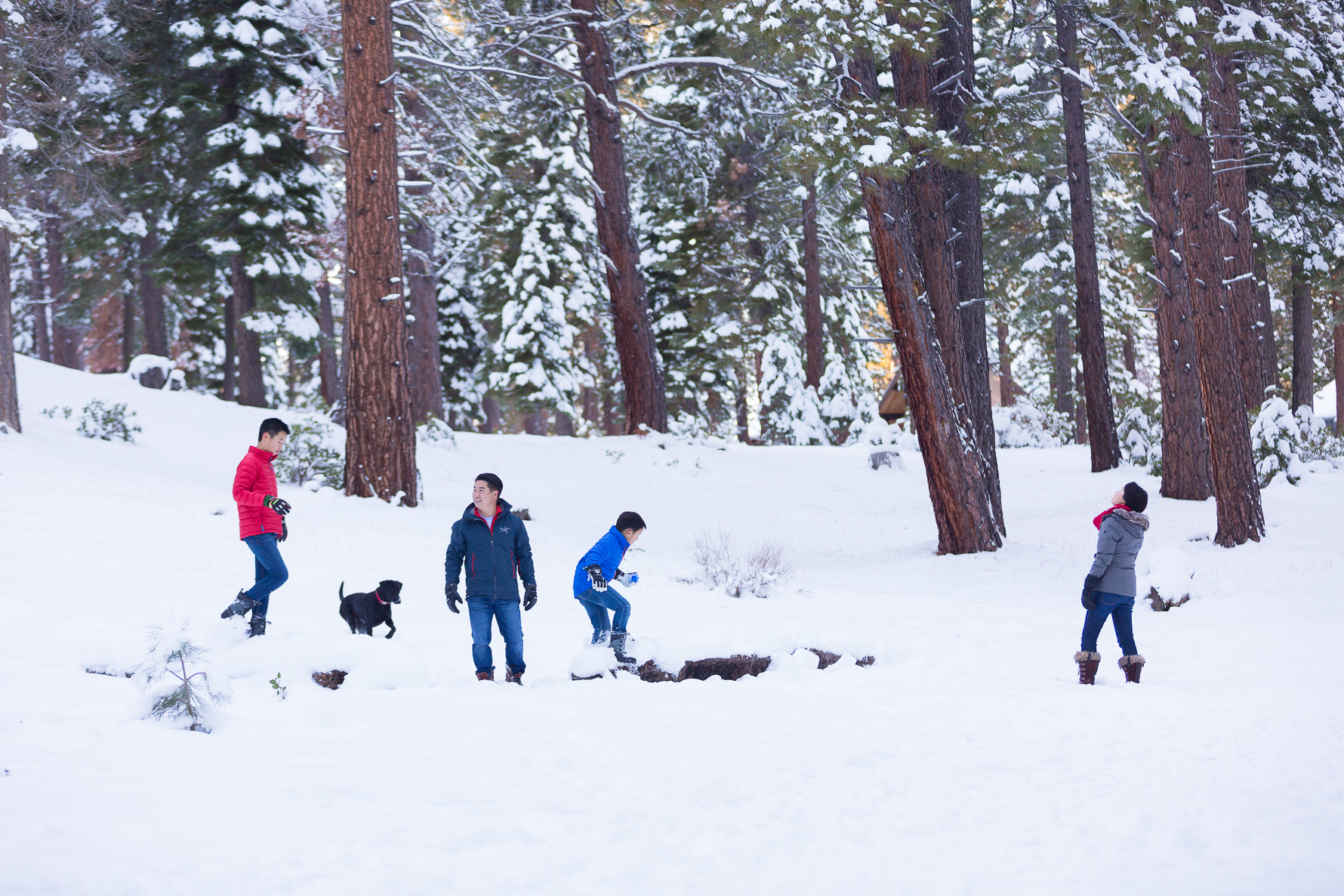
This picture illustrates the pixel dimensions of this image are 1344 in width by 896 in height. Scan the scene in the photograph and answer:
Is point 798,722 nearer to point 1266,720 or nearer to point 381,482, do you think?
point 1266,720

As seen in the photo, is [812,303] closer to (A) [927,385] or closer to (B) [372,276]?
(A) [927,385]

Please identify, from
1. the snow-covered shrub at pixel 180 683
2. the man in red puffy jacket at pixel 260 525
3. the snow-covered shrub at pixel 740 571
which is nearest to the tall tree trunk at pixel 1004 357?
the snow-covered shrub at pixel 740 571

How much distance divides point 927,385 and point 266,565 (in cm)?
877

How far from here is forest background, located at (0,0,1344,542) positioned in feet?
42.0

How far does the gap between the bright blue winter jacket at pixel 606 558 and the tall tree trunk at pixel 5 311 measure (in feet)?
33.7

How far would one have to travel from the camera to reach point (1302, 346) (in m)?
23.8

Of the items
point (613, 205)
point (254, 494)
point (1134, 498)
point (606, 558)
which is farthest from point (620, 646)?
point (613, 205)

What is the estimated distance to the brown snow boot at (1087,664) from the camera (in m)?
7.07

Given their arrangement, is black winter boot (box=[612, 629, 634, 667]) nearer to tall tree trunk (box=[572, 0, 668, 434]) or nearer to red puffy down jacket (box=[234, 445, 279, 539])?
red puffy down jacket (box=[234, 445, 279, 539])

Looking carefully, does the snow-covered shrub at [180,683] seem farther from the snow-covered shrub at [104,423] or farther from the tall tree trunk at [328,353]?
the tall tree trunk at [328,353]

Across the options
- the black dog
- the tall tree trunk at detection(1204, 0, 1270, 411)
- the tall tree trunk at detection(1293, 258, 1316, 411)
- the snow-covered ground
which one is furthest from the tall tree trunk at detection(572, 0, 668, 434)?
the tall tree trunk at detection(1293, 258, 1316, 411)

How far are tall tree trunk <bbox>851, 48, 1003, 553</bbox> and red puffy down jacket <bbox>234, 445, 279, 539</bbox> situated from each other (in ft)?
26.9

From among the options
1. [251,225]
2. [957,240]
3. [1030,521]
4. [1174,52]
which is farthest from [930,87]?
[251,225]

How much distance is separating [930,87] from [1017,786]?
36.5 feet
